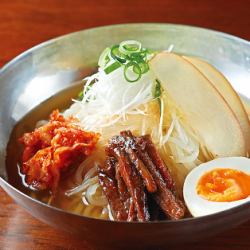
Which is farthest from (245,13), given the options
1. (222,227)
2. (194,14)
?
(222,227)

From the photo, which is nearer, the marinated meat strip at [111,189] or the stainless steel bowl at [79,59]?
the marinated meat strip at [111,189]

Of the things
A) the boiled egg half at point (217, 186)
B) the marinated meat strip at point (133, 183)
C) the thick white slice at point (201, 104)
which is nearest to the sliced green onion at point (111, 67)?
the thick white slice at point (201, 104)

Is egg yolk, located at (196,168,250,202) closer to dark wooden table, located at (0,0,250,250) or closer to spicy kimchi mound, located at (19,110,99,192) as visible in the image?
spicy kimchi mound, located at (19,110,99,192)

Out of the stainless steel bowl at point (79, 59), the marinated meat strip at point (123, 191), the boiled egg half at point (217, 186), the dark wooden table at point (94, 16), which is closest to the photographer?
the boiled egg half at point (217, 186)

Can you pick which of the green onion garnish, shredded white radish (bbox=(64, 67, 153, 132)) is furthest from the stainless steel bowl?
the green onion garnish

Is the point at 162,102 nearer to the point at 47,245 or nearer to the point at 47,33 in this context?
the point at 47,245

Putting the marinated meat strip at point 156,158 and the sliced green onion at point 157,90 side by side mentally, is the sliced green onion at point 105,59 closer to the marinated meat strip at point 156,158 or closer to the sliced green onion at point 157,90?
the sliced green onion at point 157,90
